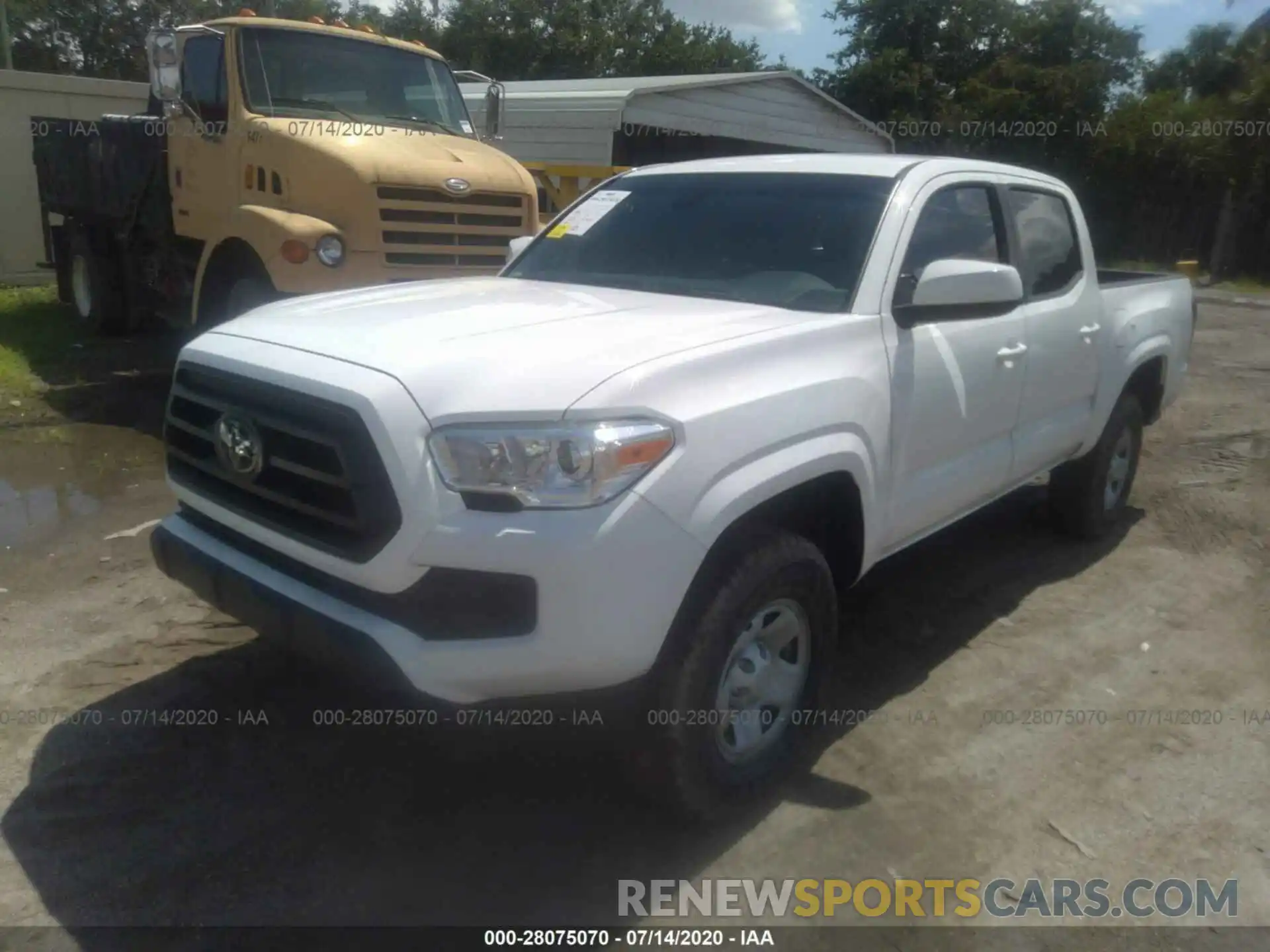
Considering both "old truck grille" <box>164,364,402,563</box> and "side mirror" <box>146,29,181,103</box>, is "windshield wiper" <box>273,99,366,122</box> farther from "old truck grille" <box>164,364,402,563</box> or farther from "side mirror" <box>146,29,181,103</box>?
"old truck grille" <box>164,364,402,563</box>

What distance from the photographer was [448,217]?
7.15m

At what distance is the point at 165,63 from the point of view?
7.19m

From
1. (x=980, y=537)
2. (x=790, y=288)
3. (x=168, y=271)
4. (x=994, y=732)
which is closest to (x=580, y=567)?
(x=790, y=288)

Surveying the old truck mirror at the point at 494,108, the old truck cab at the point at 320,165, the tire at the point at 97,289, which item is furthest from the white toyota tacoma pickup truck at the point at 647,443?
the tire at the point at 97,289

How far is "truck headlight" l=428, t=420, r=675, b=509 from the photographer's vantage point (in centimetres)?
258

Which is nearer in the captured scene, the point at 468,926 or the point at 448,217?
the point at 468,926

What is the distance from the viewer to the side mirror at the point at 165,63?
7.19 metres

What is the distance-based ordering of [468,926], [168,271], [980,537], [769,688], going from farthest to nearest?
[168,271] < [980,537] < [769,688] < [468,926]

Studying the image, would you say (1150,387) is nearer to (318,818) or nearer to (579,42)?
(318,818)

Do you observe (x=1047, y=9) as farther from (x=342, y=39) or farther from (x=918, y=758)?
(x=918, y=758)

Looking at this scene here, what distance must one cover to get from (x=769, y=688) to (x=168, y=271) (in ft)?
22.9

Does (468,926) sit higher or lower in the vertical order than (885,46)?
lower

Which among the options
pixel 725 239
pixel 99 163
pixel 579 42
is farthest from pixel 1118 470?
pixel 579 42
